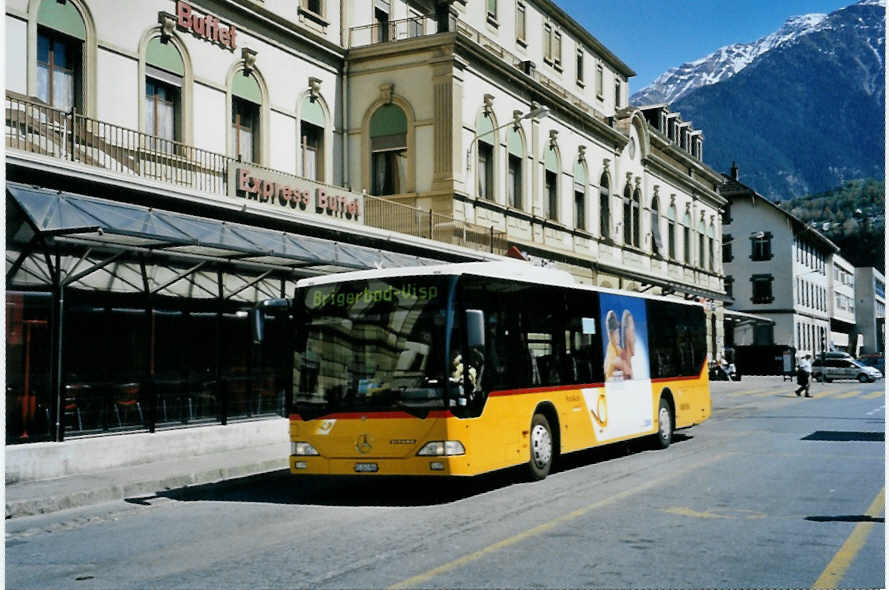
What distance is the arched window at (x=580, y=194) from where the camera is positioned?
40.7 metres

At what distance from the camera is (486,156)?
33438 millimetres

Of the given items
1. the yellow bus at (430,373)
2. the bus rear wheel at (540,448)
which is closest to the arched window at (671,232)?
the yellow bus at (430,373)

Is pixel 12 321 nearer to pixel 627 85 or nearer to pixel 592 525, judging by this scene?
pixel 592 525

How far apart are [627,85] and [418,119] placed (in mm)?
22743

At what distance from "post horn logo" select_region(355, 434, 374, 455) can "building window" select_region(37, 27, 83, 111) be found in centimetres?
1071

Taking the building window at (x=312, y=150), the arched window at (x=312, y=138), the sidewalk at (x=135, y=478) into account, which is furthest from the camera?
the building window at (x=312, y=150)

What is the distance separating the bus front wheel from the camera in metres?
19.2

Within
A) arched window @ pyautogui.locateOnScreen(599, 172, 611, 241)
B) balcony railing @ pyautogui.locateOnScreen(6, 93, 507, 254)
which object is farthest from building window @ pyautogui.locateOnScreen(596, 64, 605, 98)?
balcony railing @ pyautogui.locateOnScreen(6, 93, 507, 254)

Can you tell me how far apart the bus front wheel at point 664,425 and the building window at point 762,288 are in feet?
244

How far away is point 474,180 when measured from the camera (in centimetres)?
3188

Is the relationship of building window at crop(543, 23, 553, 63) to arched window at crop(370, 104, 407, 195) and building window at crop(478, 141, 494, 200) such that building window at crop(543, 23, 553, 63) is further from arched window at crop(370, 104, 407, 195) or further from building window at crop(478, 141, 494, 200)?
arched window at crop(370, 104, 407, 195)

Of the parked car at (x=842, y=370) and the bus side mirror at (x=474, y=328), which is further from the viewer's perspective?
the parked car at (x=842, y=370)

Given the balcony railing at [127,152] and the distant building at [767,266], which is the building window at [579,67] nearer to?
the balcony railing at [127,152]

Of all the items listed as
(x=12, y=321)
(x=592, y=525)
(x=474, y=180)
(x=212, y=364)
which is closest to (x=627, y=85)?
(x=474, y=180)
